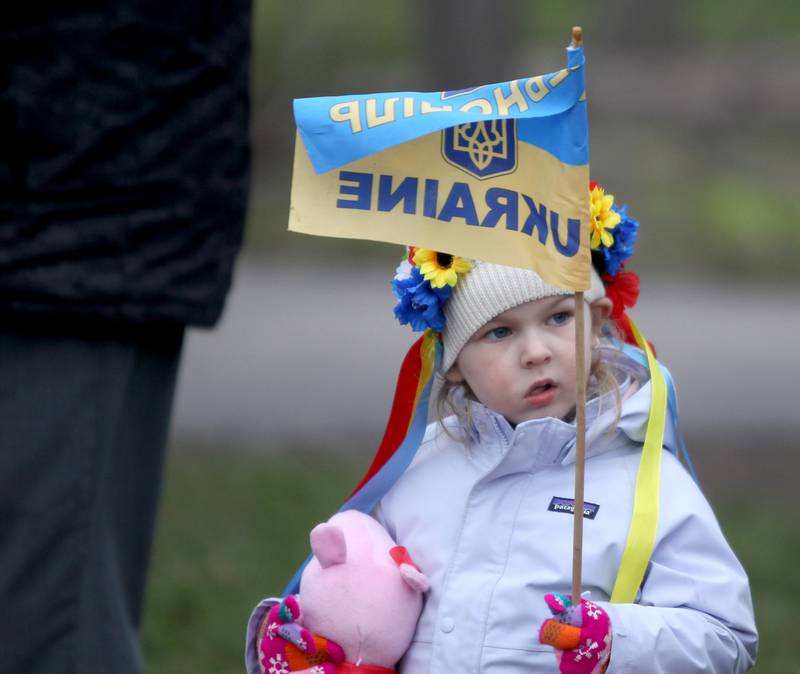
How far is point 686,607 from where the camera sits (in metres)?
2.41

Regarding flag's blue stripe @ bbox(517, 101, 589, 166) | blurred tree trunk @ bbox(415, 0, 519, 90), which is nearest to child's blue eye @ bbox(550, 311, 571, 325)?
flag's blue stripe @ bbox(517, 101, 589, 166)

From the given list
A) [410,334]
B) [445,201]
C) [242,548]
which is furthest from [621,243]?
[410,334]

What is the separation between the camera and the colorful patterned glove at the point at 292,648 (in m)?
2.54

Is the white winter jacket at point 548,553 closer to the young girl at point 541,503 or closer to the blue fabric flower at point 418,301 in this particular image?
the young girl at point 541,503

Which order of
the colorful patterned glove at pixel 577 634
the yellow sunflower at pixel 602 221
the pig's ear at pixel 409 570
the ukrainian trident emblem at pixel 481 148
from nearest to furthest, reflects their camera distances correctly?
the colorful patterned glove at pixel 577 634, the ukrainian trident emblem at pixel 481 148, the pig's ear at pixel 409 570, the yellow sunflower at pixel 602 221

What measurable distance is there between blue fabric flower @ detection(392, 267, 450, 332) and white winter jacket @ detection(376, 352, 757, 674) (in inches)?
6.7

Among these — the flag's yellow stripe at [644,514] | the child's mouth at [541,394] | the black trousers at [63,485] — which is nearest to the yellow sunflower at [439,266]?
the child's mouth at [541,394]

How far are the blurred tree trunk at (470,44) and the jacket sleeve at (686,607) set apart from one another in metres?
9.76

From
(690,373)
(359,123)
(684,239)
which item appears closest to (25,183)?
(359,123)

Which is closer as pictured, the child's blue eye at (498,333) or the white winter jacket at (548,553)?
the white winter jacket at (548,553)

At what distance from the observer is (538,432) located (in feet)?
8.35

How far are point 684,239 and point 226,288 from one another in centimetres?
763

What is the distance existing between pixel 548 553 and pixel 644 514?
168 millimetres

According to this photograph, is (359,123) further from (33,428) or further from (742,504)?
(742,504)
